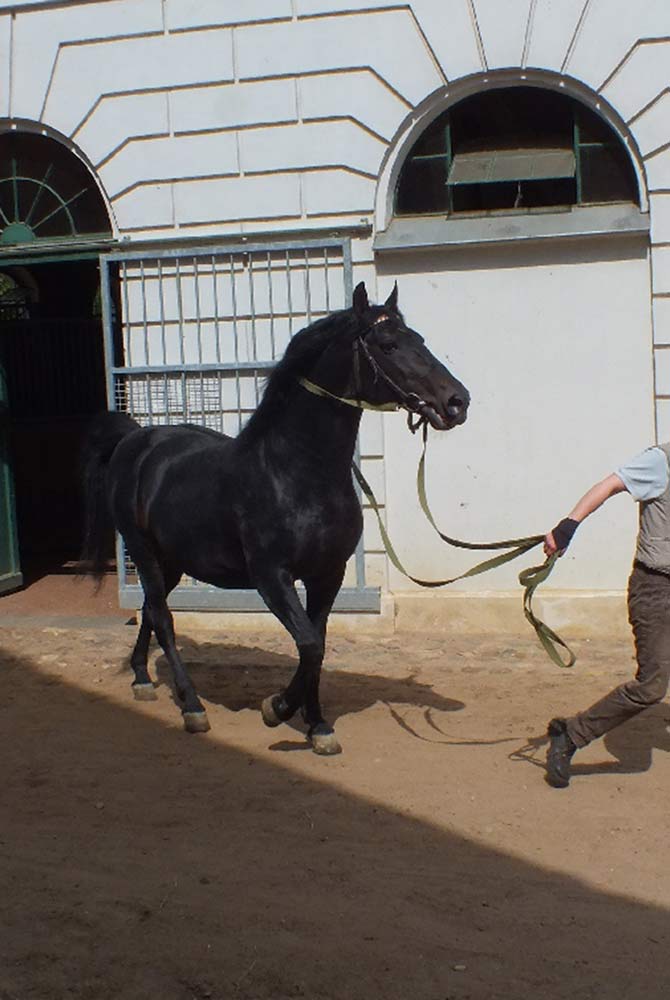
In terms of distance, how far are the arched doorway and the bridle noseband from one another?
4.36m

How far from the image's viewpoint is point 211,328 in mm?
9586

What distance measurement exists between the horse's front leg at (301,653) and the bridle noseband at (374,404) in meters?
0.87

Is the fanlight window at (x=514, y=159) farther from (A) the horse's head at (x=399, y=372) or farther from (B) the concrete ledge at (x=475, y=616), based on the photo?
(A) the horse's head at (x=399, y=372)

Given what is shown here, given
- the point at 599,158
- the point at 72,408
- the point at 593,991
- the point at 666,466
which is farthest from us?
the point at 72,408

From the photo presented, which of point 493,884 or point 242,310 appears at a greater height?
point 242,310

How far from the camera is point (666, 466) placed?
522cm

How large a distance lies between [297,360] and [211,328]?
3.59 metres

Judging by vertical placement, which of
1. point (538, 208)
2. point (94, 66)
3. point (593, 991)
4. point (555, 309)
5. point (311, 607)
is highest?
point (94, 66)

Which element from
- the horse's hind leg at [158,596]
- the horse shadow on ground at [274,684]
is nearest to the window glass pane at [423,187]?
the horse shadow on ground at [274,684]

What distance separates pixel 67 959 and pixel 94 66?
286 inches

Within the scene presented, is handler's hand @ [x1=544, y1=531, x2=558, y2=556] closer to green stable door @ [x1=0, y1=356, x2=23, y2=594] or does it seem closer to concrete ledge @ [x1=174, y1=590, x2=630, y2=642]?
concrete ledge @ [x1=174, y1=590, x2=630, y2=642]

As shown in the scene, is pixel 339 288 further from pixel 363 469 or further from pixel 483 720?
pixel 483 720

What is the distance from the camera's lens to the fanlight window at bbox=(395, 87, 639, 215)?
29.1 ft

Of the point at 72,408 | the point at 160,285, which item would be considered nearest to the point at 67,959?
the point at 160,285
